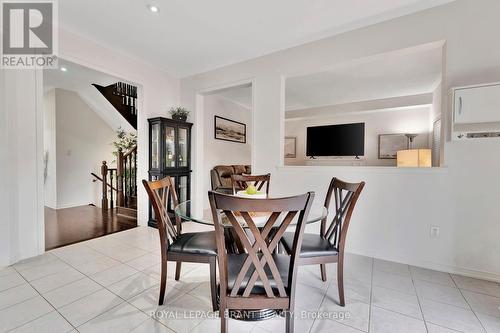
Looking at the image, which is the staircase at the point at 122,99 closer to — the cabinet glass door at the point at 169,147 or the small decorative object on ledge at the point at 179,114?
the small decorative object on ledge at the point at 179,114

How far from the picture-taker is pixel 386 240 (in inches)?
99.7

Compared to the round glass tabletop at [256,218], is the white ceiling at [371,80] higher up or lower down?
higher up

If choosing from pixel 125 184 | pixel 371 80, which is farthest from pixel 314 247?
pixel 125 184

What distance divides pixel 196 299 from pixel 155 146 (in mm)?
2588

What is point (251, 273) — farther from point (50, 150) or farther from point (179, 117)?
point (50, 150)

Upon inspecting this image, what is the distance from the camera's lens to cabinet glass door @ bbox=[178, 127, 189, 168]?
13.0ft

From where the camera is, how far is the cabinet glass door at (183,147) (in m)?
3.95

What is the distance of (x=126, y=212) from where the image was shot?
4.43 m

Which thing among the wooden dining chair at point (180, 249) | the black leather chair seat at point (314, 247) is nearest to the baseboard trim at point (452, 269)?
the black leather chair seat at point (314, 247)

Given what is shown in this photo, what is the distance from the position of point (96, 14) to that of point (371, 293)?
152 inches

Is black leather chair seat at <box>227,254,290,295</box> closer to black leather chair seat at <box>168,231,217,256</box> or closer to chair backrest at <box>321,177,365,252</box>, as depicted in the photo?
black leather chair seat at <box>168,231,217,256</box>

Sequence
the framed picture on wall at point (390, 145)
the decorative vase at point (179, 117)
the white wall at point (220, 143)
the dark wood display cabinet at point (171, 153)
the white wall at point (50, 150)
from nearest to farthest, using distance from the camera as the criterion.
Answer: the dark wood display cabinet at point (171, 153) < the decorative vase at point (179, 117) < the white wall at point (50, 150) < the white wall at point (220, 143) < the framed picture on wall at point (390, 145)

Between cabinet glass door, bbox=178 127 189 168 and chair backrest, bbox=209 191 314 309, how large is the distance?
9.78 feet

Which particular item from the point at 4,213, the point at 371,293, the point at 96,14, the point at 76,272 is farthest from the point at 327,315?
the point at 96,14
